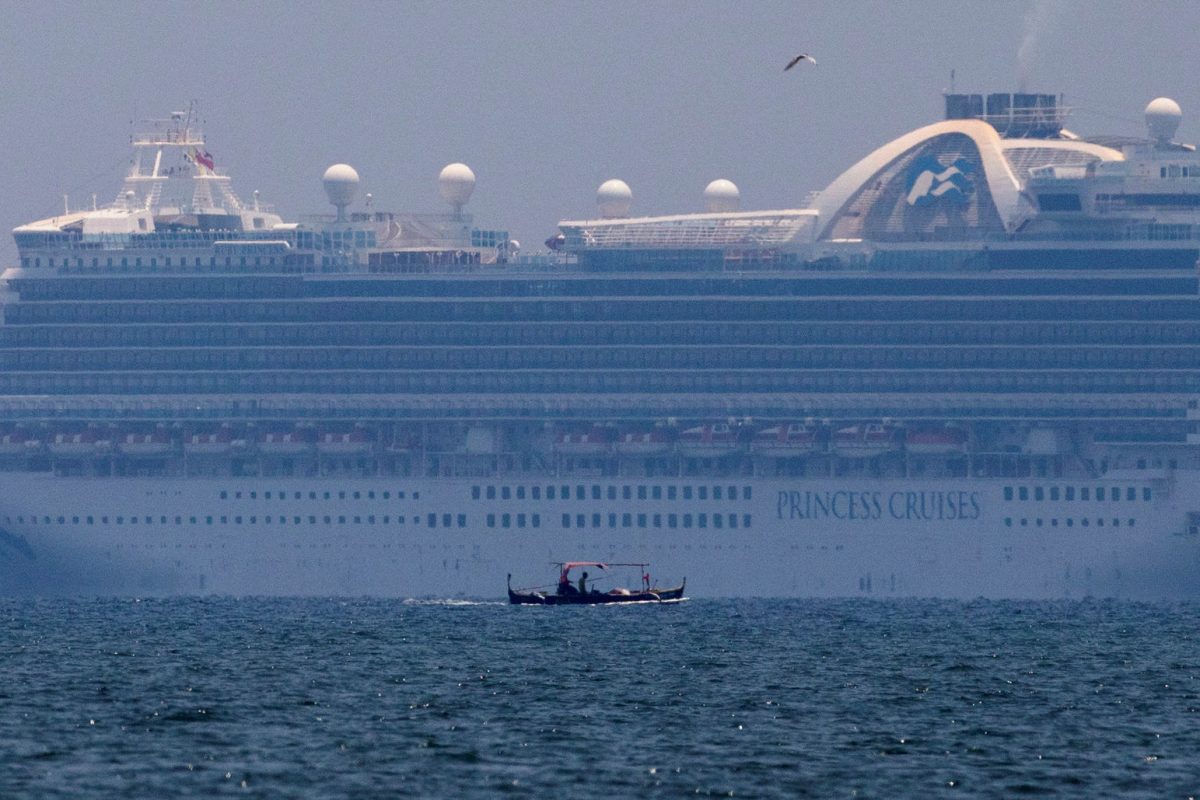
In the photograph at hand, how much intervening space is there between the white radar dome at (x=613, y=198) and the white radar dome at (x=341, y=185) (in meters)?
10.0

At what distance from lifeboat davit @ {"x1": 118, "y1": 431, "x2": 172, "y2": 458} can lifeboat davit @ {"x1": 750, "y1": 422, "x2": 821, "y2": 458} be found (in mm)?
23120

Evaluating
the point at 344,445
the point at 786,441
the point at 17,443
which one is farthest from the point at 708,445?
the point at 17,443

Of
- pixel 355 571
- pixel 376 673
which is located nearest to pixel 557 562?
pixel 355 571

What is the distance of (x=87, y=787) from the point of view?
59.9 m

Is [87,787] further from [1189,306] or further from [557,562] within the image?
[1189,306]

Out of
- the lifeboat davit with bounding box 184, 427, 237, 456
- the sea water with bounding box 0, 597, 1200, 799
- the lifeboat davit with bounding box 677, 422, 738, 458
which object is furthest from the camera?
the lifeboat davit with bounding box 184, 427, 237, 456

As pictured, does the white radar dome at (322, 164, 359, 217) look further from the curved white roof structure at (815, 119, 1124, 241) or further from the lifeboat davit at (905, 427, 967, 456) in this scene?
the lifeboat davit at (905, 427, 967, 456)

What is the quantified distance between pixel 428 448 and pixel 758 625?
29893mm

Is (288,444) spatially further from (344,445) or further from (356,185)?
(356,185)

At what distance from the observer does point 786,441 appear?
130 m

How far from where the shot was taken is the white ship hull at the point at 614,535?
413 ft

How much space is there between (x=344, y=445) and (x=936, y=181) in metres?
25.5

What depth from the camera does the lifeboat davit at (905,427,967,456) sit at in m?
129

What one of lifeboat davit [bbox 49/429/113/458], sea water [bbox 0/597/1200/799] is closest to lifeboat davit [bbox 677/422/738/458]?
sea water [bbox 0/597/1200/799]
